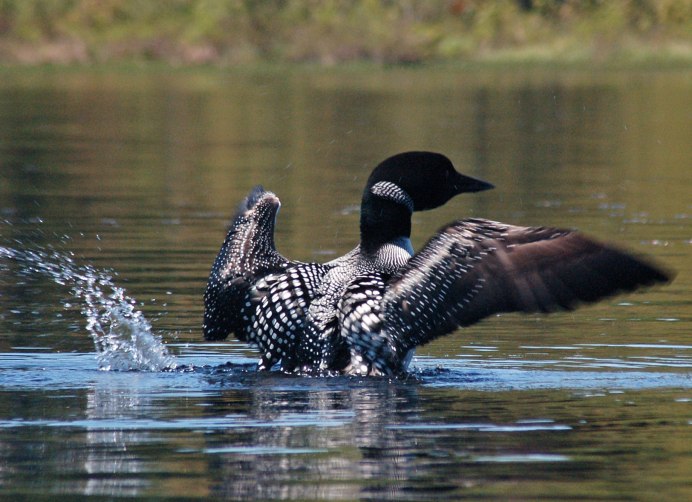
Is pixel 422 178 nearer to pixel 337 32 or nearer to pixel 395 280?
pixel 395 280

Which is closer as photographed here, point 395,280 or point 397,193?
point 395,280

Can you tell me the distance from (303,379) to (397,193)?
2.91 ft

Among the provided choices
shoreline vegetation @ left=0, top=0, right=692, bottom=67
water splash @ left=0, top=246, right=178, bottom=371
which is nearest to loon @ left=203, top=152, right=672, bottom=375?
water splash @ left=0, top=246, right=178, bottom=371

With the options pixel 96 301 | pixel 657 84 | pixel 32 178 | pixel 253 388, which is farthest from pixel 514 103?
pixel 253 388

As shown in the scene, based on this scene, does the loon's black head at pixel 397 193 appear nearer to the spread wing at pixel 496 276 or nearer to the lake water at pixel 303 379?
the spread wing at pixel 496 276

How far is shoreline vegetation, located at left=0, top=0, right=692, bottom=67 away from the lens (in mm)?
57688

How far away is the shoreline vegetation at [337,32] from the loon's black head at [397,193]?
49217 millimetres

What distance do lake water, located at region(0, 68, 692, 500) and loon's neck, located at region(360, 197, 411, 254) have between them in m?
0.60

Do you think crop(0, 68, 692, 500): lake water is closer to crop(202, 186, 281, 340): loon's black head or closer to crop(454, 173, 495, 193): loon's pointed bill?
crop(202, 186, 281, 340): loon's black head

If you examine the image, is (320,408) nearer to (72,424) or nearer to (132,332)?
(72,424)

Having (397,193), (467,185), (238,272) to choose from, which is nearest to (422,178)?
(397,193)

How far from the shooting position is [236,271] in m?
7.61

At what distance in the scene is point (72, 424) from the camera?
614cm

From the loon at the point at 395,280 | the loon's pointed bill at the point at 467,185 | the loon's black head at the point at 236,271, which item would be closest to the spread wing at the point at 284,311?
the loon at the point at 395,280
